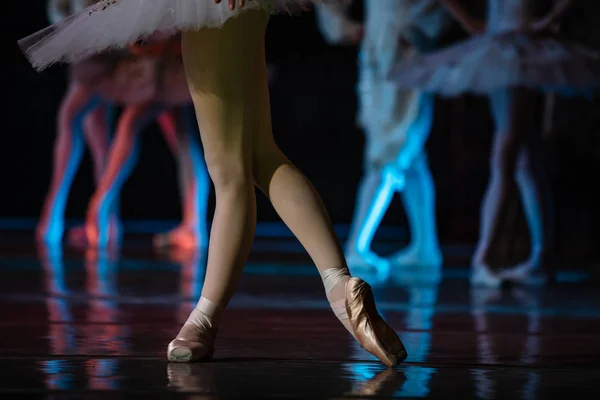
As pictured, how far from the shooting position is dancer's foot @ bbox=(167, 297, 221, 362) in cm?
226

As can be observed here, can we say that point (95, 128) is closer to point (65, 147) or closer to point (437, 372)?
point (65, 147)

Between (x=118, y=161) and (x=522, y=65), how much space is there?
2909mm

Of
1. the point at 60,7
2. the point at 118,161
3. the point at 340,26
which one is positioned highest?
the point at 60,7

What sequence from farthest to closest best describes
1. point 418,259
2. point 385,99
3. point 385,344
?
point 418,259, point 385,99, point 385,344

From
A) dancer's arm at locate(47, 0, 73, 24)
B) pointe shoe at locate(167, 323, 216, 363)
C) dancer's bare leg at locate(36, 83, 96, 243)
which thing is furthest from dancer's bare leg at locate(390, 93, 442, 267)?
pointe shoe at locate(167, 323, 216, 363)

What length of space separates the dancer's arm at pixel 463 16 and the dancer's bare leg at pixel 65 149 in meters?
2.74

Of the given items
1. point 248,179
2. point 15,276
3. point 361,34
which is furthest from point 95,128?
point 248,179

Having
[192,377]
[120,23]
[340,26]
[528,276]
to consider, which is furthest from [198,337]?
[340,26]

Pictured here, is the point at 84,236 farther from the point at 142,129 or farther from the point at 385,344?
the point at 385,344

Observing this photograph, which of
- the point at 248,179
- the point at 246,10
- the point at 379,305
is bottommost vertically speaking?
the point at 379,305

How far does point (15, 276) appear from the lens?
4.42m

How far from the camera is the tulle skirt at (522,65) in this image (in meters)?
4.33

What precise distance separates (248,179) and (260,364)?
0.37 meters

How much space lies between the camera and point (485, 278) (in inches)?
172
